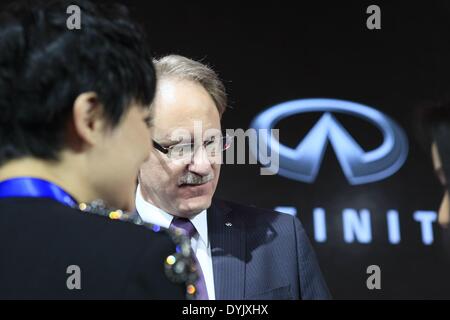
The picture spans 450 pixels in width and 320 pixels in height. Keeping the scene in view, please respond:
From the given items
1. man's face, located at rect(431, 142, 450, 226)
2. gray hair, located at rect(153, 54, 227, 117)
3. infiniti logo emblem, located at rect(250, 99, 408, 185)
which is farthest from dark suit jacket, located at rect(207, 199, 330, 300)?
man's face, located at rect(431, 142, 450, 226)

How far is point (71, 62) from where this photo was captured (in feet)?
3.34

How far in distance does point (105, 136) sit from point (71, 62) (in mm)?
122

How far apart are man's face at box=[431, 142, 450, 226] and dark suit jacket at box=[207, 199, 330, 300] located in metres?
1.72

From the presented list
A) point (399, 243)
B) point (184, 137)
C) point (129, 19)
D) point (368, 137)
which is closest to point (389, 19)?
point (368, 137)

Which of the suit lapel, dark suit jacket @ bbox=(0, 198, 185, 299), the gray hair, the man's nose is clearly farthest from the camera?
the gray hair

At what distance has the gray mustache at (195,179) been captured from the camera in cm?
222

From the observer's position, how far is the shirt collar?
7.39ft

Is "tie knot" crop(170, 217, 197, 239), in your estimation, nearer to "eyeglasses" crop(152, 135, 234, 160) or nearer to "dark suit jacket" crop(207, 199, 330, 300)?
"dark suit jacket" crop(207, 199, 330, 300)

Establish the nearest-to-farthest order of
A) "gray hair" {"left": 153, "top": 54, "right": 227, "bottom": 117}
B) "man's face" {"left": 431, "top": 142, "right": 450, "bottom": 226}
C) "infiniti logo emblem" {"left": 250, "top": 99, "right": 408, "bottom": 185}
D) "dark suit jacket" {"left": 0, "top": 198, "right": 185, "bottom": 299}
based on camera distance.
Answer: "dark suit jacket" {"left": 0, "top": 198, "right": 185, "bottom": 299} → "gray hair" {"left": 153, "top": 54, "right": 227, "bottom": 117} → "man's face" {"left": 431, "top": 142, "right": 450, "bottom": 226} → "infiniti logo emblem" {"left": 250, "top": 99, "right": 408, "bottom": 185}

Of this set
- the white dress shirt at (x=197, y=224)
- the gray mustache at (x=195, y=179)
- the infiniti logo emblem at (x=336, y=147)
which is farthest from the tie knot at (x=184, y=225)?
the infiniti logo emblem at (x=336, y=147)

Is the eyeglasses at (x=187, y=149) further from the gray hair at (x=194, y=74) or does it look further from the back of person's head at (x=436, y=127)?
the back of person's head at (x=436, y=127)

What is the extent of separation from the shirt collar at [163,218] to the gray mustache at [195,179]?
0.13 m

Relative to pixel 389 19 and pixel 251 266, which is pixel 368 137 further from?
pixel 251 266

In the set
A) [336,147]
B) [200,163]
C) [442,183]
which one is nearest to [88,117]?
[200,163]
